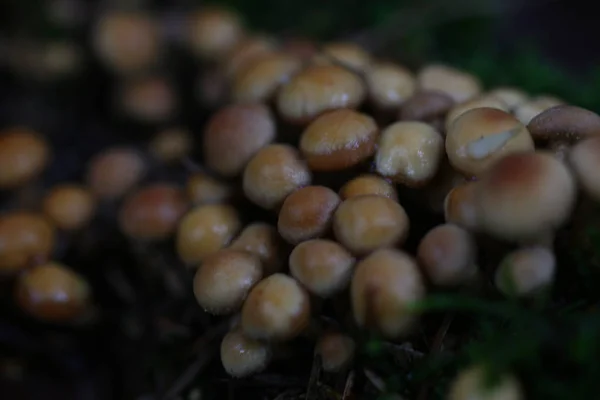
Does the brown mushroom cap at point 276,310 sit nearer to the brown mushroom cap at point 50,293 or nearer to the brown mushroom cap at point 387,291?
the brown mushroom cap at point 387,291

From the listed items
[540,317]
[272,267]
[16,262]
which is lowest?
[16,262]

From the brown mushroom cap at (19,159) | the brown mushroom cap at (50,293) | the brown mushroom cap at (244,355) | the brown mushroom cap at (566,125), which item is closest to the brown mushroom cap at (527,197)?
the brown mushroom cap at (566,125)

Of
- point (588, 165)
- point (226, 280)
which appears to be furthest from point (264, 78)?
point (588, 165)

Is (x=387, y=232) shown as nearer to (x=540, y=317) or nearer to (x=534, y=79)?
(x=540, y=317)

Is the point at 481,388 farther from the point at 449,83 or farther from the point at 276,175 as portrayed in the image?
the point at 449,83

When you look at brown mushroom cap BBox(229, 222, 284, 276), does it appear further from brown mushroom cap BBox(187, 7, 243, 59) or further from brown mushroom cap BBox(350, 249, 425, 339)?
brown mushroom cap BBox(187, 7, 243, 59)

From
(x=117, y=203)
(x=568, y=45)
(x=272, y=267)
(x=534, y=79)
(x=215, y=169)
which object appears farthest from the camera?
(x=568, y=45)

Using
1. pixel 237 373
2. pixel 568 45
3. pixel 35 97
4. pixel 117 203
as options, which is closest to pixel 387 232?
pixel 237 373
